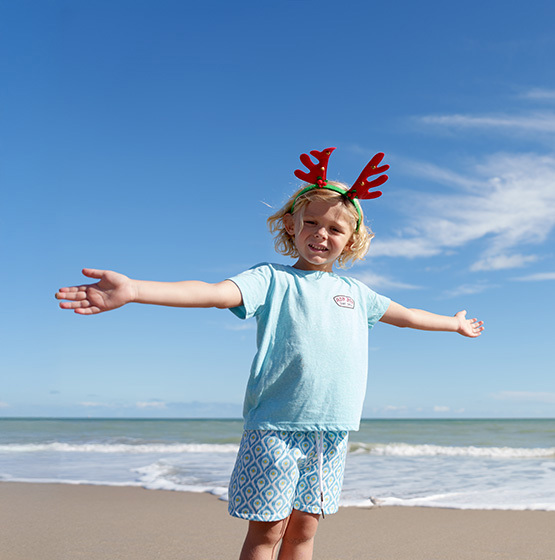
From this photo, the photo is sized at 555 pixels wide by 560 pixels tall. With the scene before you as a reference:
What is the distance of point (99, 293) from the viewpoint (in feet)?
5.34

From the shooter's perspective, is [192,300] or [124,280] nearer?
[124,280]

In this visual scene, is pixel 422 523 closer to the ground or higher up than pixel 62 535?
higher up

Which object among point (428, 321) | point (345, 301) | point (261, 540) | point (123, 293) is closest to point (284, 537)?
point (261, 540)

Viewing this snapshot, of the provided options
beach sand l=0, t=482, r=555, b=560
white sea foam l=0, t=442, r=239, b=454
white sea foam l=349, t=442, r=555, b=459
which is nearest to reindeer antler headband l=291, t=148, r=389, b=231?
beach sand l=0, t=482, r=555, b=560

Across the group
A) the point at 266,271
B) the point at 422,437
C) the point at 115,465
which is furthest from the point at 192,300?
the point at 422,437

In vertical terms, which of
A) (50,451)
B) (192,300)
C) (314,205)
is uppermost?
(314,205)

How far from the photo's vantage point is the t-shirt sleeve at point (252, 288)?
1989 mm

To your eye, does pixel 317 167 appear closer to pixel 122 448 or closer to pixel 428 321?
pixel 428 321

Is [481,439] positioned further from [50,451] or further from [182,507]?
[182,507]

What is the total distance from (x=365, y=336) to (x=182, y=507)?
113 inches

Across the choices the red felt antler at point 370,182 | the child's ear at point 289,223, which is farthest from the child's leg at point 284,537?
the red felt antler at point 370,182

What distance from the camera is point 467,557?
128 inches

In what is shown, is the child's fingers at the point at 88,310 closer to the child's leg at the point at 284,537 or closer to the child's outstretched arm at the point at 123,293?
A: the child's outstretched arm at the point at 123,293

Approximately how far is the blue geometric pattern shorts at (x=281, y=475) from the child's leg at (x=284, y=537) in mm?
62
